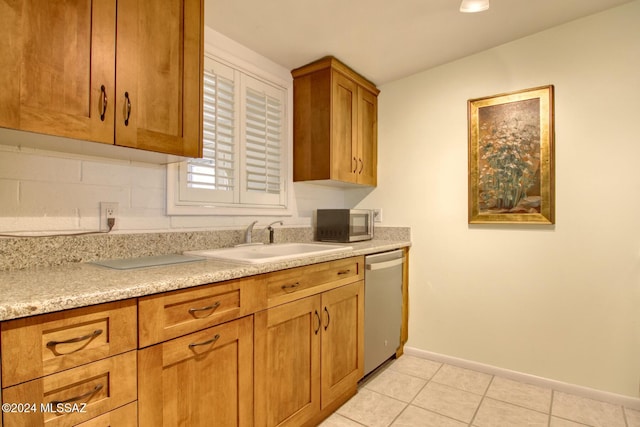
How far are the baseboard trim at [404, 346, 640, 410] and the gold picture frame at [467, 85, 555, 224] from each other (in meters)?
1.05

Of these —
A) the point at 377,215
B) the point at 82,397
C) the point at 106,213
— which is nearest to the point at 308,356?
the point at 82,397

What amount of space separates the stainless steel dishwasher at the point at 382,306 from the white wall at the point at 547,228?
0.29m

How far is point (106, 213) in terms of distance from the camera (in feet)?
4.97

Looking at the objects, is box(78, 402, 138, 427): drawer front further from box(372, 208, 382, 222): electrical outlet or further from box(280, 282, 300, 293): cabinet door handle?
box(372, 208, 382, 222): electrical outlet

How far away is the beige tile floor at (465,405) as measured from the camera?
70.1 inches

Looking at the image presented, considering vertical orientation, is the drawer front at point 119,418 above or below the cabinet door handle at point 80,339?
below

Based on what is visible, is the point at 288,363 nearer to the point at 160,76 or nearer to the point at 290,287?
the point at 290,287

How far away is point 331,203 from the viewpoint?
9.88 ft

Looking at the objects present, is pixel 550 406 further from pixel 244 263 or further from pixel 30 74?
pixel 30 74

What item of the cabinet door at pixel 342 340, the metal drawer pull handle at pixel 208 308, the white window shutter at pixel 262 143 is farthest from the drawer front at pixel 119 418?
the white window shutter at pixel 262 143

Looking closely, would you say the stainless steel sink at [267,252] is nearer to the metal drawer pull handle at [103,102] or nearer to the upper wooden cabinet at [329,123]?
the upper wooden cabinet at [329,123]

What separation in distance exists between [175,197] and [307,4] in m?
1.30

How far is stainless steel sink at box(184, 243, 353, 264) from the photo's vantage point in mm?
1561

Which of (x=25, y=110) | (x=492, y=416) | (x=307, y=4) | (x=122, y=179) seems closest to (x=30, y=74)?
(x=25, y=110)
